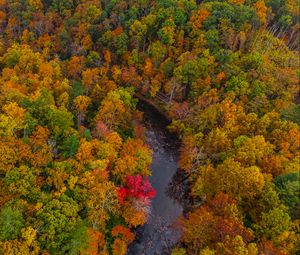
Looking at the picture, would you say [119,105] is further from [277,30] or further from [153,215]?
[277,30]

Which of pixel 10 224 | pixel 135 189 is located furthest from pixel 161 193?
pixel 10 224

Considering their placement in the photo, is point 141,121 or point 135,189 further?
point 141,121

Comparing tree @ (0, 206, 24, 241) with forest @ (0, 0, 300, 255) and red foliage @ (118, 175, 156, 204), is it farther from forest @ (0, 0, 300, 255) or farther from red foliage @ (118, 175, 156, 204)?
red foliage @ (118, 175, 156, 204)

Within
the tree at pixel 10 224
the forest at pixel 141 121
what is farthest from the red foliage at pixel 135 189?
the tree at pixel 10 224

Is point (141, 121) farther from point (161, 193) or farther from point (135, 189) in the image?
point (135, 189)

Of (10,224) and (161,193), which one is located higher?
(10,224)

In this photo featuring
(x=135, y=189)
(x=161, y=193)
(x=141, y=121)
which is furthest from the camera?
(x=141, y=121)
